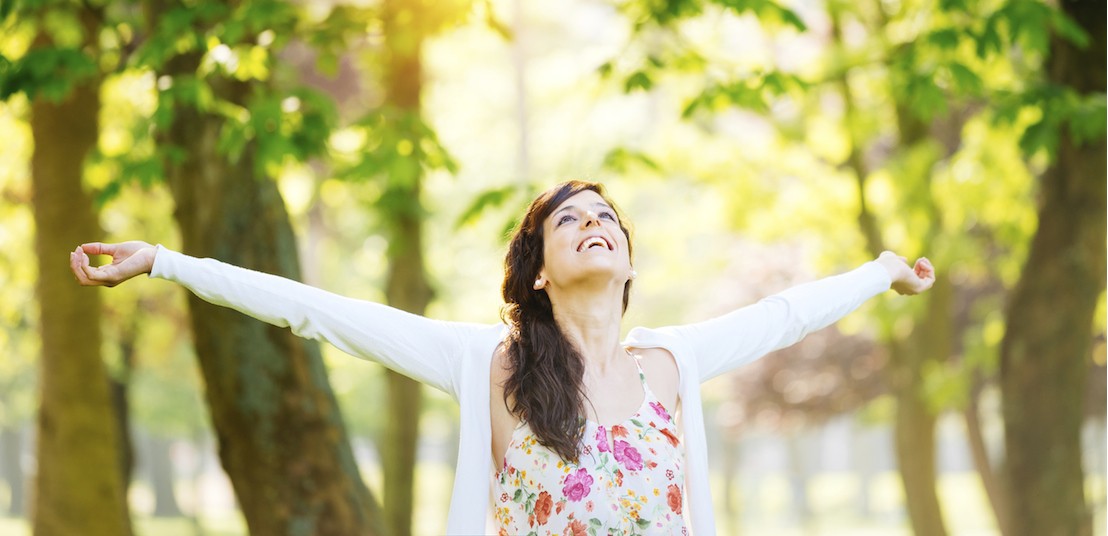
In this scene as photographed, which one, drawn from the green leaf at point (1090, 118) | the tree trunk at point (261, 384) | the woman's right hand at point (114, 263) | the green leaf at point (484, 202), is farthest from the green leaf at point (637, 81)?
the woman's right hand at point (114, 263)

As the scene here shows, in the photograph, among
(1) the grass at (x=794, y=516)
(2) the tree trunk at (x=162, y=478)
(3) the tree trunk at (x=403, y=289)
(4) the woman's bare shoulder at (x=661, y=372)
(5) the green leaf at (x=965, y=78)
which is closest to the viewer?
(4) the woman's bare shoulder at (x=661, y=372)

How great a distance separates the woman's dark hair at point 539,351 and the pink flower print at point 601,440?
5cm

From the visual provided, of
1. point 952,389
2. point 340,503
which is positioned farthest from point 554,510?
point 952,389

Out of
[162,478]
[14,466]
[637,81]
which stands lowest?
[637,81]

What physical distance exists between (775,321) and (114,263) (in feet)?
6.05

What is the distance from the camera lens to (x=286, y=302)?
10.0 ft

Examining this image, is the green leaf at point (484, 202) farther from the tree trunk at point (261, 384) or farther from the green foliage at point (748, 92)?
the green foliage at point (748, 92)

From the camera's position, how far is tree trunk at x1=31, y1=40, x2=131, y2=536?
27.3ft

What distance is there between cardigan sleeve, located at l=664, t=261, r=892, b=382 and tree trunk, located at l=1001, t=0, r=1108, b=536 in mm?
4307

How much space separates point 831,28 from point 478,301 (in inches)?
385

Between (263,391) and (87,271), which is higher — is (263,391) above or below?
above

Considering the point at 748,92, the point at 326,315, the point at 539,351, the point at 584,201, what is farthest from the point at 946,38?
the point at 326,315

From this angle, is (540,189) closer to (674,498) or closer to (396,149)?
(396,149)

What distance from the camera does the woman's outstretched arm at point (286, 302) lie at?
303cm
